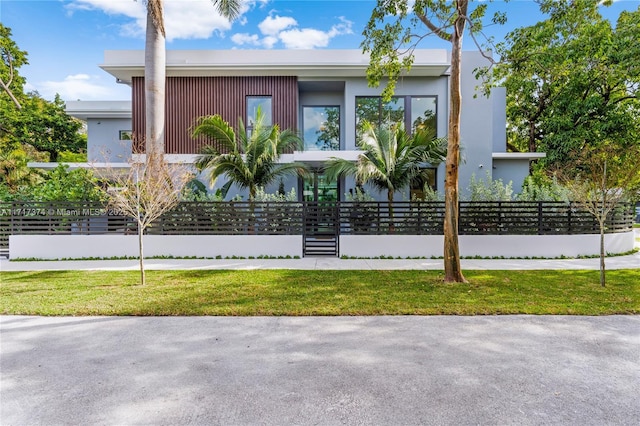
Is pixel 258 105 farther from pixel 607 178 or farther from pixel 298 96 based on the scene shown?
pixel 607 178

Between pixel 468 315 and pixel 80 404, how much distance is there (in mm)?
4623

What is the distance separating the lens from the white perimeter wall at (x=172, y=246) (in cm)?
959

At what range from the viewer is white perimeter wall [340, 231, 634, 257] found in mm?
9656

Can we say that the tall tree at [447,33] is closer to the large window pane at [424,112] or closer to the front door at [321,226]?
the front door at [321,226]

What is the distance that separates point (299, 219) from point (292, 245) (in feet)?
2.58

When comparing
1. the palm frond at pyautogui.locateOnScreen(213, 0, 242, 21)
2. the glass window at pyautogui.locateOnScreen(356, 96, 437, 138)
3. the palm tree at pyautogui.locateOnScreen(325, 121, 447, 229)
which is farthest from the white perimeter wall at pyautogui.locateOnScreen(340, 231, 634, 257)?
the palm frond at pyautogui.locateOnScreen(213, 0, 242, 21)

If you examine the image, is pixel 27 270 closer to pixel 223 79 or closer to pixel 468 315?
pixel 223 79

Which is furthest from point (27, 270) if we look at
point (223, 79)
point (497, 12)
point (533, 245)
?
point (533, 245)

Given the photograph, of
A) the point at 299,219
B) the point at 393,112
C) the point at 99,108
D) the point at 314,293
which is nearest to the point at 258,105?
the point at 393,112

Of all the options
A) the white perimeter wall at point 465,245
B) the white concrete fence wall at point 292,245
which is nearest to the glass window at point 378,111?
the white perimeter wall at point 465,245

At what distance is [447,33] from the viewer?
6.88m

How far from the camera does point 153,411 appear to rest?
8.57 feet

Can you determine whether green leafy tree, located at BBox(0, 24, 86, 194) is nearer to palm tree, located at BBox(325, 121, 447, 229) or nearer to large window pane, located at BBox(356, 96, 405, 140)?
large window pane, located at BBox(356, 96, 405, 140)

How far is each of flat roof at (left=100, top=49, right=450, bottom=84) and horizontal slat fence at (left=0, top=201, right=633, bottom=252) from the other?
19.0 feet
